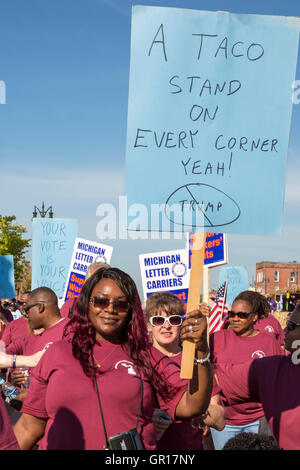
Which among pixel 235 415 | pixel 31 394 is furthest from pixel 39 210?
pixel 31 394

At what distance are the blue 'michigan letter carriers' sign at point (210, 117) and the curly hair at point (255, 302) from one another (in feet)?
9.29

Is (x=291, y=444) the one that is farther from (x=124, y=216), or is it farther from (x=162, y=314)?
(x=162, y=314)

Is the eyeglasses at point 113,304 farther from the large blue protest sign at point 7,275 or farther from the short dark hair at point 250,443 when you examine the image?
the large blue protest sign at point 7,275

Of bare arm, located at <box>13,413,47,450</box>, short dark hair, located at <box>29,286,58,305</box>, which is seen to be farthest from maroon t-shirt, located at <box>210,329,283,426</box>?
bare arm, located at <box>13,413,47,450</box>

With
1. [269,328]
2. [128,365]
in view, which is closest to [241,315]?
[269,328]

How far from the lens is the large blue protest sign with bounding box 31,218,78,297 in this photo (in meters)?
12.8

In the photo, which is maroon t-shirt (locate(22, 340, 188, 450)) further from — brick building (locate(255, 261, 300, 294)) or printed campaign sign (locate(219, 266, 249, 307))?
brick building (locate(255, 261, 300, 294))

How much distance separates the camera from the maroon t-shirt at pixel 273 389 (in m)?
3.02

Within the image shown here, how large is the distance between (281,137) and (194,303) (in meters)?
1.33

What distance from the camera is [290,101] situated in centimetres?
342

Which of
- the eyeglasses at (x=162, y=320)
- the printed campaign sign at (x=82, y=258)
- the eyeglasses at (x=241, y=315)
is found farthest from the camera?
the printed campaign sign at (x=82, y=258)

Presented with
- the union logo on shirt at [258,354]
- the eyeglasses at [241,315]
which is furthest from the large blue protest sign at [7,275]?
the union logo on shirt at [258,354]

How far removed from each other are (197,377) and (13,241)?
122 ft

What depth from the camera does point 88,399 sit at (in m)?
2.62
